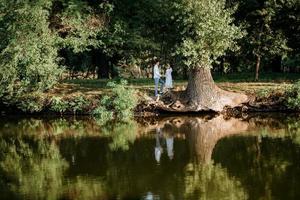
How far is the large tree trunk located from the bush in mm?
3411

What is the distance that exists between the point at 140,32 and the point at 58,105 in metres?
9.51

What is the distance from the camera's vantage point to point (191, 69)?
36031mm

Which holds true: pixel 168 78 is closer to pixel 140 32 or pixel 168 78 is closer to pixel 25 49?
pixel 140 32

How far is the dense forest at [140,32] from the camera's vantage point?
117 feet

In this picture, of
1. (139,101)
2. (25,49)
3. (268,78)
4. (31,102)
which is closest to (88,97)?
(139,101)

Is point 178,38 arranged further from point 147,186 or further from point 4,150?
point 147,186

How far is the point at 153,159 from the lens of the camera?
2117 cm

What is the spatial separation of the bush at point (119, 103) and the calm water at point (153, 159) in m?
1.67

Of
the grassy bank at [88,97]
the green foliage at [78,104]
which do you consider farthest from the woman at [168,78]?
the green foliage at [78,104]

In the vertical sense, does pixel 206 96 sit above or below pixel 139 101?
above

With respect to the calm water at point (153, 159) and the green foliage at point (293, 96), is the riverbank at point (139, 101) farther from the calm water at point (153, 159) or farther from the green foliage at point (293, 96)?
the calm water at point (153, 159)

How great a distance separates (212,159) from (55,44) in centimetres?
2090

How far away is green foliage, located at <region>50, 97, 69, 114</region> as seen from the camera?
3606 centimetres

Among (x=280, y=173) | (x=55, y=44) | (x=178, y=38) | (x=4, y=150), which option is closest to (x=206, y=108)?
(x=178, y=38)
